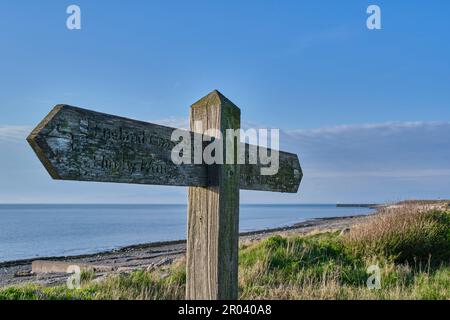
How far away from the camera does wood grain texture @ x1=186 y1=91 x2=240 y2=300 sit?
11.9 feet

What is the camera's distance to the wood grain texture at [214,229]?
363 cm

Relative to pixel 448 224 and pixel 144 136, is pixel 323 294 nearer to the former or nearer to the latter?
pixel 144 136

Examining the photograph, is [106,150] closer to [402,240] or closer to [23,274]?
[402,240]

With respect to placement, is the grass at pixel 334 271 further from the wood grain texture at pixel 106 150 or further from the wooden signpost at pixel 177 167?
the wood grain texture at pixel 106 150

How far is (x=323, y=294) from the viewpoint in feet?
19.7

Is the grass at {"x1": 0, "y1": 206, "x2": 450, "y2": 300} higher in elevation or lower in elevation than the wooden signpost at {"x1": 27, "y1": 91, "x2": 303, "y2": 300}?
lower

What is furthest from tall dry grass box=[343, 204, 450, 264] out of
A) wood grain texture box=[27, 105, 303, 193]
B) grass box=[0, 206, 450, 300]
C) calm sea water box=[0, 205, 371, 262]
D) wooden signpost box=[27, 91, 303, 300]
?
calm sea water box=[0, 205, 371, 262]

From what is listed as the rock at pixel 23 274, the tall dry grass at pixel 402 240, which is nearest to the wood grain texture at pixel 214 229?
the tall dry grass at pixel 402 240

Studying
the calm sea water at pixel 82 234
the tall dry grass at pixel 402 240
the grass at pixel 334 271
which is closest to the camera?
the grass at pixel 334 271

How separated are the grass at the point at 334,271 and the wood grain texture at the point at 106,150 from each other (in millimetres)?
3225

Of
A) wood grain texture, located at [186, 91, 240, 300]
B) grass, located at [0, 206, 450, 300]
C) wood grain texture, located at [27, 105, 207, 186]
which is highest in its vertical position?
wood grain texture, located at [27, 105, 207, 186]

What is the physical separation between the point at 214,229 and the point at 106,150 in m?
1.10

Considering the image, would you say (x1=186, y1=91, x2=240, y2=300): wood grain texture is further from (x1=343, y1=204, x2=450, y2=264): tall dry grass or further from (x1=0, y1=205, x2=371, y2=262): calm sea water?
(x1=0, y1=205, x2=371, y2=262): calm sea water
